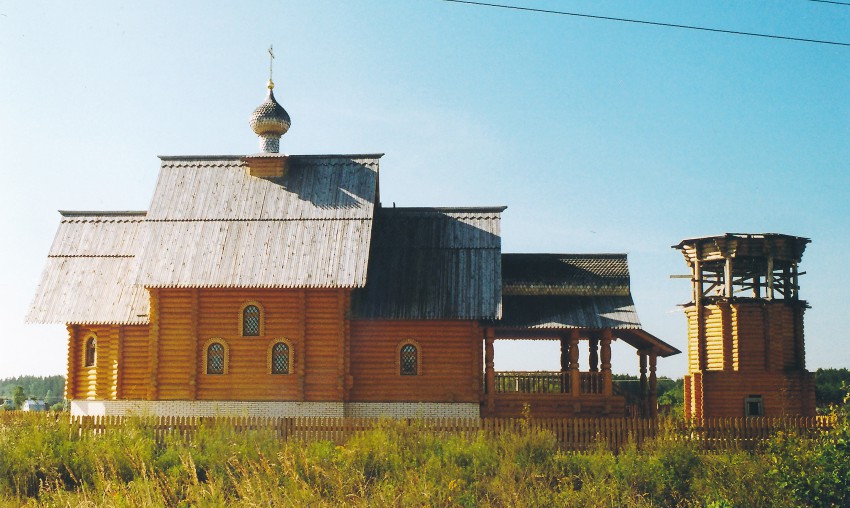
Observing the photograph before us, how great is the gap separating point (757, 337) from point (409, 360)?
9927mm

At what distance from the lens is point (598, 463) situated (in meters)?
15.1

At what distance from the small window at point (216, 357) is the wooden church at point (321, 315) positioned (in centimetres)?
5

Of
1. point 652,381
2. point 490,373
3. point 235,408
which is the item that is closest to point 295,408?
point 235,408

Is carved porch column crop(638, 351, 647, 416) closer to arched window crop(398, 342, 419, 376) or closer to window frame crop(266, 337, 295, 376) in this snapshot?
arched window crop(398, 342, 419, 376)

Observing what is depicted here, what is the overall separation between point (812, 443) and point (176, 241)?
50.8 feet

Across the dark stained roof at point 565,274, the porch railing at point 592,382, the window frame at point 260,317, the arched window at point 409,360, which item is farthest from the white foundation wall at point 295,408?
the dark stained roof at point 565,274

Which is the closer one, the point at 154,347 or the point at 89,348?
the point at 154,347

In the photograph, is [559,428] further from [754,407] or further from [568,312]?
[754,407]

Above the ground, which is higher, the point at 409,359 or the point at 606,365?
the point at 409,359

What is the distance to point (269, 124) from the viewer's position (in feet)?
84.1

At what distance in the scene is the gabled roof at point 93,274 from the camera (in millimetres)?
22984

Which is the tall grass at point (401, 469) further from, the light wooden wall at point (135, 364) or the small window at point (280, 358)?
the light wooden wall at point (135, 364)

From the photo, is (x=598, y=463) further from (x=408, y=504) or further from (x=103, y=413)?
(x=103, y=413)

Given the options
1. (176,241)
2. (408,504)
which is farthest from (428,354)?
(408,504)
